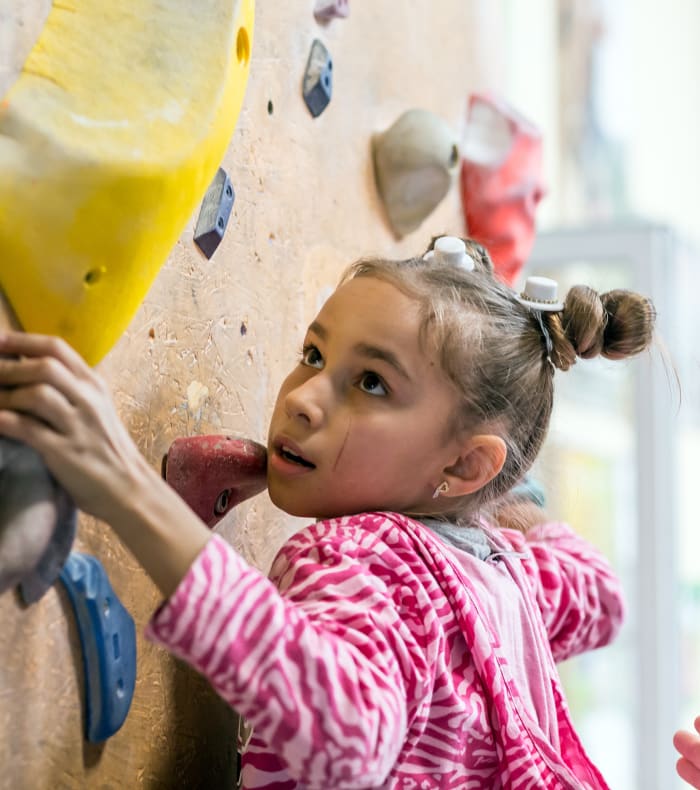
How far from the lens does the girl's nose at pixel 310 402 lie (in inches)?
28.8

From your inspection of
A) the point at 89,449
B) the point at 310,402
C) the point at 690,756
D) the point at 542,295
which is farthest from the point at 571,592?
the point at 89,449

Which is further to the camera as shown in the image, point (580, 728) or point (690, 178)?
point (690, 178)

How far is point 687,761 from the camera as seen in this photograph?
34.3 inches

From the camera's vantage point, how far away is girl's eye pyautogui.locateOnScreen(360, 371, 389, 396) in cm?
75

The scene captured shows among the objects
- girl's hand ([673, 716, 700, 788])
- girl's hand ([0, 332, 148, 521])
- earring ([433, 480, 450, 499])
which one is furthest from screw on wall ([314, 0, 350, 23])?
girl's hand ([673, 716, 700, 788])

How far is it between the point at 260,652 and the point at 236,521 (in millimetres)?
322

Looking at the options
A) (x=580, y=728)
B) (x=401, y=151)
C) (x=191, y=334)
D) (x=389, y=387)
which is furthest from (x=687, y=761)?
(x=580, y=728)

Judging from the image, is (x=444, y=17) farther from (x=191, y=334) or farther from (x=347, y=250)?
(x=191, y=334)

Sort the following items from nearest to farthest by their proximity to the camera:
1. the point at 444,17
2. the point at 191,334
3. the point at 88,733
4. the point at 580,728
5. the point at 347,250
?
the point at 88,733, the point at 191,334, the point at 347,250, the point at 444,17, the point at 580,728

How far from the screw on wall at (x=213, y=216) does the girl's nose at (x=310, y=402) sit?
14cm

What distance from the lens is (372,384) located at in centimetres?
76

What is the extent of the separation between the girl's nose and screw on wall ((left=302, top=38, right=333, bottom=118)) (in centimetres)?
35

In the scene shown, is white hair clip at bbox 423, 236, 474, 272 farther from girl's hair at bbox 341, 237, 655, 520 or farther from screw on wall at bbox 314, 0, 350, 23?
screw on wall at bbox 314, 0, 350, 23

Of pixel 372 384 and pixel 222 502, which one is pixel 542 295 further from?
pixel 222 502
